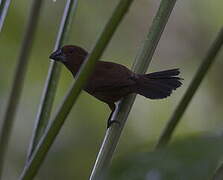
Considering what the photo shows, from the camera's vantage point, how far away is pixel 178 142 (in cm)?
50

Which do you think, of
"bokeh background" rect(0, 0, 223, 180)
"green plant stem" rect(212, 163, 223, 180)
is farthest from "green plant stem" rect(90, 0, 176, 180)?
"bokeh background" rect(0, 0, 223, 180)

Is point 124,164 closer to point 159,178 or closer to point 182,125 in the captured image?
point 159,178

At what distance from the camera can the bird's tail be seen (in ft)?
6.02

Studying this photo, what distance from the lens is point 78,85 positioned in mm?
730

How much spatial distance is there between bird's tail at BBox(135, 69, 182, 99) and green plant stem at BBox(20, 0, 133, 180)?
107 cm

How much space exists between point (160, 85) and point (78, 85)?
1182 mm

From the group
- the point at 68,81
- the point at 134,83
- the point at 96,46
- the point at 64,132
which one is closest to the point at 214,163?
the point at 96,46

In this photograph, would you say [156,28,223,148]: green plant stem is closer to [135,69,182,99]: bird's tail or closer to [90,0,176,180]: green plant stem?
[90,0,176,180]: green plant stem

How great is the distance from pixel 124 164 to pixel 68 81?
190 centimetres

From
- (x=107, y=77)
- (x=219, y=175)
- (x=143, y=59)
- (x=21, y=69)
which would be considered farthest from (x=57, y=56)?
(x=219, y=175)

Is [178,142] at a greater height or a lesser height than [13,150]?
greater

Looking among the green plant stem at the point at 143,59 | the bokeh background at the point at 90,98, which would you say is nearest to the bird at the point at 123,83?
the bokeh background at the point at 90,98

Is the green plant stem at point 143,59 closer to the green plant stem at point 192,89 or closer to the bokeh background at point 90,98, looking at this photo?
the green plant stem at point 192,89

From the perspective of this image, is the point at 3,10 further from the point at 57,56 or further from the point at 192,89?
the point at 57,56
